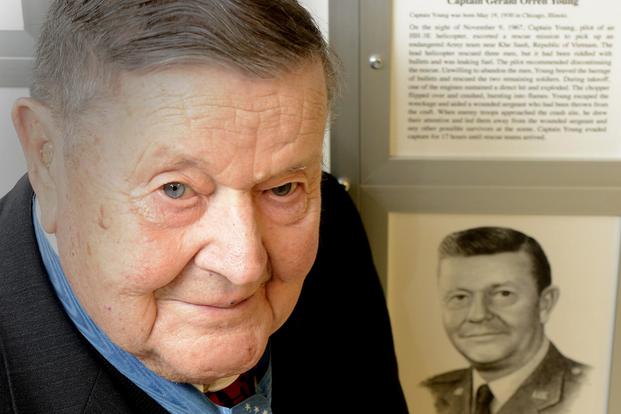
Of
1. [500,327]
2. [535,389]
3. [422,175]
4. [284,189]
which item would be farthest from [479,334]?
[284,189]

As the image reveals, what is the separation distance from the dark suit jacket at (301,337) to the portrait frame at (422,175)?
0.08m

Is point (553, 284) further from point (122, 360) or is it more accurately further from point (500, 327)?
point (122, 360)

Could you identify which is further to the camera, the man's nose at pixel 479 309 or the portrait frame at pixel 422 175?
the man's nose at pixel 479 309

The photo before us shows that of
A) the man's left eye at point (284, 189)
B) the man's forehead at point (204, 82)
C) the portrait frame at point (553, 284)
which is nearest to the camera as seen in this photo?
the man's forehead at point (204, 82)

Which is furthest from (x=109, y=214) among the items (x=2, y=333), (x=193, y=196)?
(x=2, y=333)

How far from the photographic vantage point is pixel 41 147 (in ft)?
2.78

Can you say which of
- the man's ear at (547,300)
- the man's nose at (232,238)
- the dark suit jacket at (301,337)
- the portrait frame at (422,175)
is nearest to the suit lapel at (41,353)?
the dark suit jacket at (301,337)

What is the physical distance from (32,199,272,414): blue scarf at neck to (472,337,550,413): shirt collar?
2.13 feet

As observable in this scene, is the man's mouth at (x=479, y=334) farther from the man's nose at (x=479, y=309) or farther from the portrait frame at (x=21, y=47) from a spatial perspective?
the portrait frame at (x=21, y=47)

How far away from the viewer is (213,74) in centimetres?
75

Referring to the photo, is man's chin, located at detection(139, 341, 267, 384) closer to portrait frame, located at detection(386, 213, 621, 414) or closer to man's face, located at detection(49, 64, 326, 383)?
man's face, located at detection(49, 64, 326, 383)

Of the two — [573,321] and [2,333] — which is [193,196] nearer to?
[2,333]

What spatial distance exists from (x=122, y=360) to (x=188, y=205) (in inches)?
10.1

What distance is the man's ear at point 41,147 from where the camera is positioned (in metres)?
0.82
